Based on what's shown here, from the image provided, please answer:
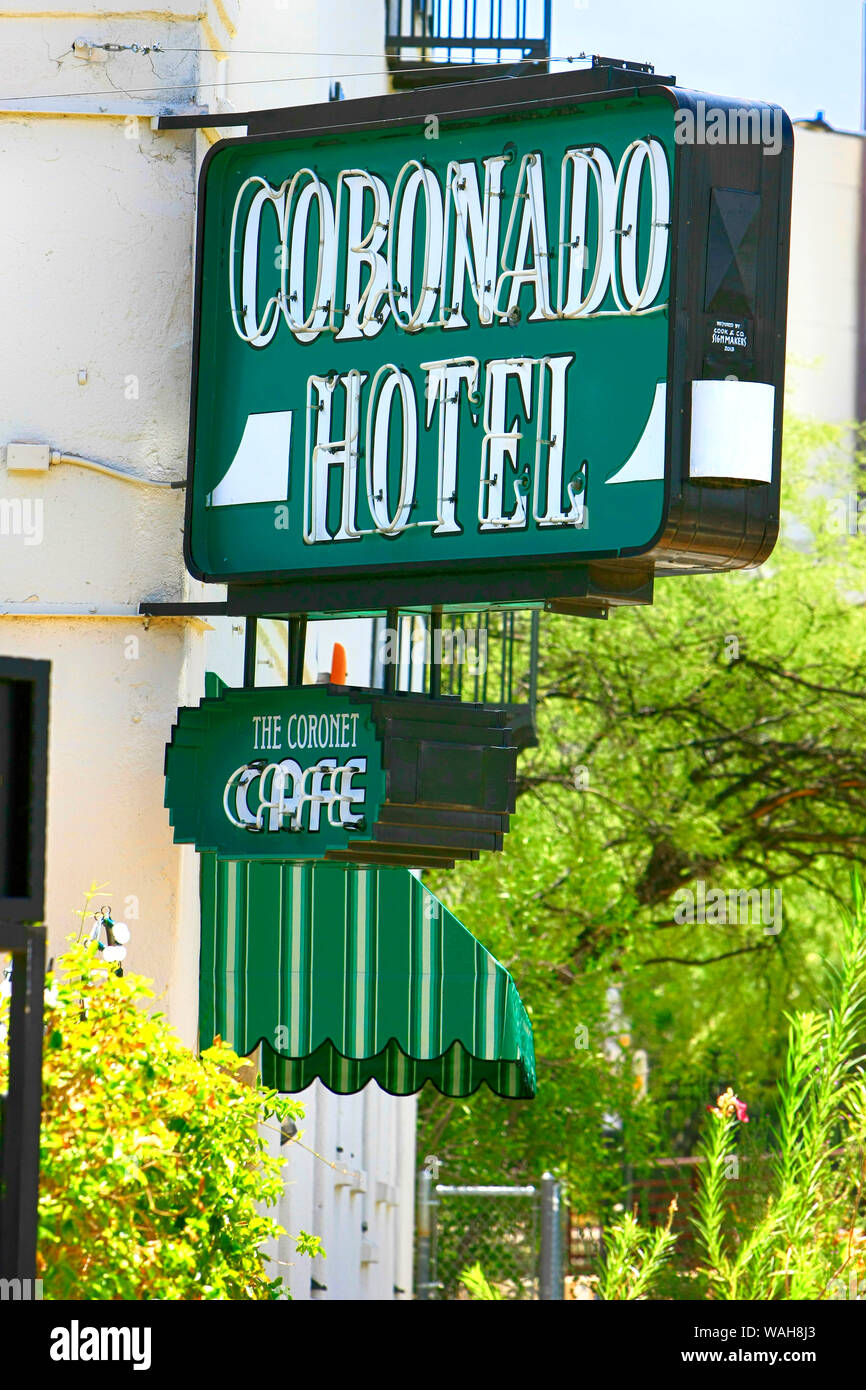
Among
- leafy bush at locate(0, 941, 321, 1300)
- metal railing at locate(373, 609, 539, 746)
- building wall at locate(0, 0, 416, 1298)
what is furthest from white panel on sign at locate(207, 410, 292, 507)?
leafy bush at locate(0, 941, 321, 1300)

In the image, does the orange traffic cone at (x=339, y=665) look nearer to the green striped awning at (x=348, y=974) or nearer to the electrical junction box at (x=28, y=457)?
the green striped awning at (x=348, y=974)

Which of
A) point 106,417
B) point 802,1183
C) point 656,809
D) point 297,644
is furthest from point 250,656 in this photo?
point 656,809

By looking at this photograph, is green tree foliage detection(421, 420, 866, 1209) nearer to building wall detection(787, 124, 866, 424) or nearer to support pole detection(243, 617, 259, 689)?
support pole detection(243, 617, 259, 689)

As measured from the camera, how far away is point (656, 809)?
53.5 feet

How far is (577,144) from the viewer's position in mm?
6309

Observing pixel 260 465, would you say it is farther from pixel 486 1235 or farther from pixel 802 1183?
pixel 486 1235

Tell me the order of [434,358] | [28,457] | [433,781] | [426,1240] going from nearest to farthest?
[433,781] < [434,358] < [28,457] < [426,1240]

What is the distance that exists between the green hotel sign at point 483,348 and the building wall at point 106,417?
380 mm

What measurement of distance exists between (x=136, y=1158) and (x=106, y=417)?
3.32m

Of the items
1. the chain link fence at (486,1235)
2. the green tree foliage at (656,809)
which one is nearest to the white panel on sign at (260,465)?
the chain link fence at (486,1235)

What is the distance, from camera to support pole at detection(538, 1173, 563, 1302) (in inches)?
520

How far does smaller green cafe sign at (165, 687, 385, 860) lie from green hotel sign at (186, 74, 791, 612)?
0.39 m
